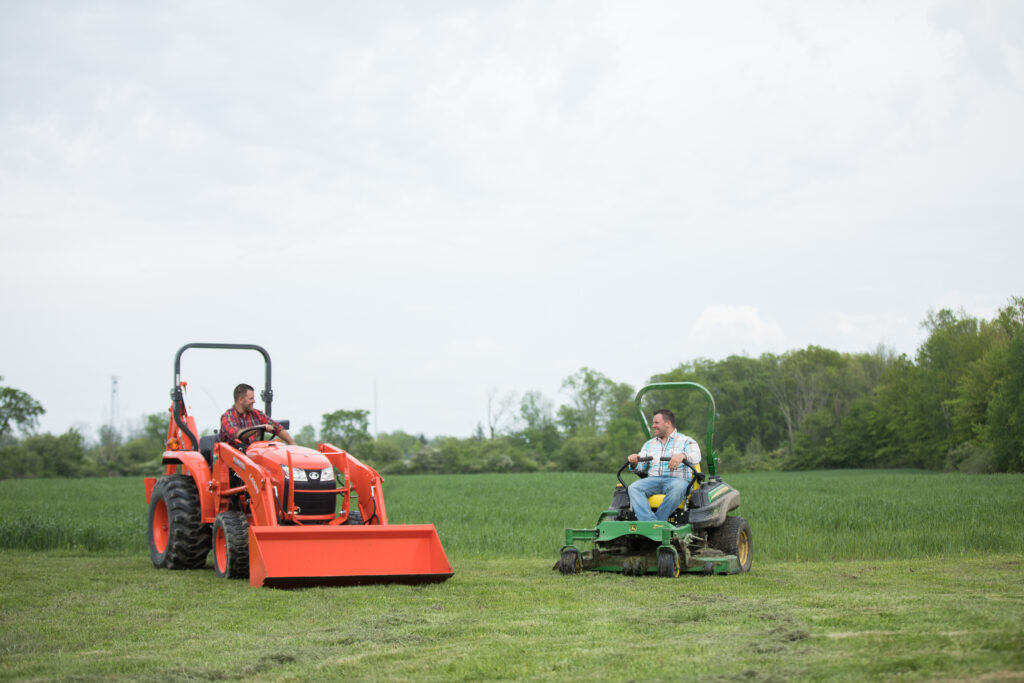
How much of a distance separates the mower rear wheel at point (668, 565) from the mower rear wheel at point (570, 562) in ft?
3.03

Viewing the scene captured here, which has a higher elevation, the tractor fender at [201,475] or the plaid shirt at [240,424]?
the plaid shirt at [240,424]

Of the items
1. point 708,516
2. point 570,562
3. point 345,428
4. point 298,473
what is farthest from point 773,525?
point 345,428

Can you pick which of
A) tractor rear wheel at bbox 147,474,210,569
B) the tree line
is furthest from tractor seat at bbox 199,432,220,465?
the tree line

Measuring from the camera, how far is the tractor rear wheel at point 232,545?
856 centimetres

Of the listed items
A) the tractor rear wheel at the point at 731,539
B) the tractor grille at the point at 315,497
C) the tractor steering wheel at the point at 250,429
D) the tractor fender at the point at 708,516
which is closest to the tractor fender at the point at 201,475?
the tractor steering wheel at the point at 250,429

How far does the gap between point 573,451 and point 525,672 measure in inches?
2092

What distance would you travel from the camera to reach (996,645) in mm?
4238

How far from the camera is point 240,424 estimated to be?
10.1 metres

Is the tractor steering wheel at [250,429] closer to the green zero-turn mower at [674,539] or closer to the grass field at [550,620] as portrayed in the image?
the grass field at [550,620]

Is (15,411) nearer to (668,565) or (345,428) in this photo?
(345,428)

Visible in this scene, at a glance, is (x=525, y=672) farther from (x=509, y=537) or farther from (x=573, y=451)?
(x=573, y=451)

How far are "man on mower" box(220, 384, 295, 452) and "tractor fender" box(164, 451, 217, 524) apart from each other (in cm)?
42

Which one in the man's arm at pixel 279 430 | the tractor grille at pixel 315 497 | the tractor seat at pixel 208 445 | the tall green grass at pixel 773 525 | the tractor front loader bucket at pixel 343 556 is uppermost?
the man's arm at pixel 279 430

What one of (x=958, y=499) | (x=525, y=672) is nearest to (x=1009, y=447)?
(x=958, y=499)
